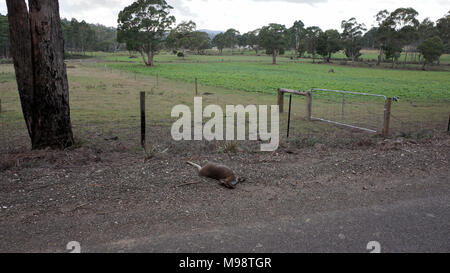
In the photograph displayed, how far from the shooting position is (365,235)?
3877 mm

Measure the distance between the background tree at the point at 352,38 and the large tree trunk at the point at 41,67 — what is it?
7964cm

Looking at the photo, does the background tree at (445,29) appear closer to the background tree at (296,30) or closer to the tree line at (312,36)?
the tree line at (312,36)

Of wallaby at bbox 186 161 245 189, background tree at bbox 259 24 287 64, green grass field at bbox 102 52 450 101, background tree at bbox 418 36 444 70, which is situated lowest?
wallaby at bbox 186 161 245 189

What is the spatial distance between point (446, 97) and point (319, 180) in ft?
66.3

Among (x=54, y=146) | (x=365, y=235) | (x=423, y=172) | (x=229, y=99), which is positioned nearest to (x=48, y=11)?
(x=54, y=146)

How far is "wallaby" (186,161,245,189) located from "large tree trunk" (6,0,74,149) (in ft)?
11.9

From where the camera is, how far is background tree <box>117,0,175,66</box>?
196 feet

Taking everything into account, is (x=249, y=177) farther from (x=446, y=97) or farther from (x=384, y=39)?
(x=384, y=39)

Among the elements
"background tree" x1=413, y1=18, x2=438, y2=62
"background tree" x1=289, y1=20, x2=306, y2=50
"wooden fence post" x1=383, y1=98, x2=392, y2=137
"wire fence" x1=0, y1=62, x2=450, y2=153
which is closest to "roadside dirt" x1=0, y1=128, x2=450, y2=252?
"wire fence" x1=0, y1=62, x2=450, y2=153

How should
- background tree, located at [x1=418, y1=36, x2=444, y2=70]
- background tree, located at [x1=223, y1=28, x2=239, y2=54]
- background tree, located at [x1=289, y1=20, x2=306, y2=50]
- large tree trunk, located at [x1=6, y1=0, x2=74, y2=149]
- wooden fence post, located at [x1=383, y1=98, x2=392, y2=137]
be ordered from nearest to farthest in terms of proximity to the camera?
large tree trunk, located at [x1=6, y1=0, x2=74, y2=149] < wooden fence post, located at [x1=383, y1=98, x2=392, y2=137] < background tree, located at [x1=418, y1=36, x2=444, y2=70] < background tree, located at [x1=289, y1=20, x2=306, y2=50] < background tree, located at [x1=223, y1=28, x2=239, y2=54]

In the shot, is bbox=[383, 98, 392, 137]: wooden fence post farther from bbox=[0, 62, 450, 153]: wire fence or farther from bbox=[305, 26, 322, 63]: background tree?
bbox=[305, 26, 322, 63]: background tree

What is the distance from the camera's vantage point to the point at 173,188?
17.2ft

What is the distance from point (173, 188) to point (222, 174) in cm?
76

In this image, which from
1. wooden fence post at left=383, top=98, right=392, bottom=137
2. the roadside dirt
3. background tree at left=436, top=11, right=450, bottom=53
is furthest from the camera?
background tree at left=436, top=11, right=450, bottom=53
